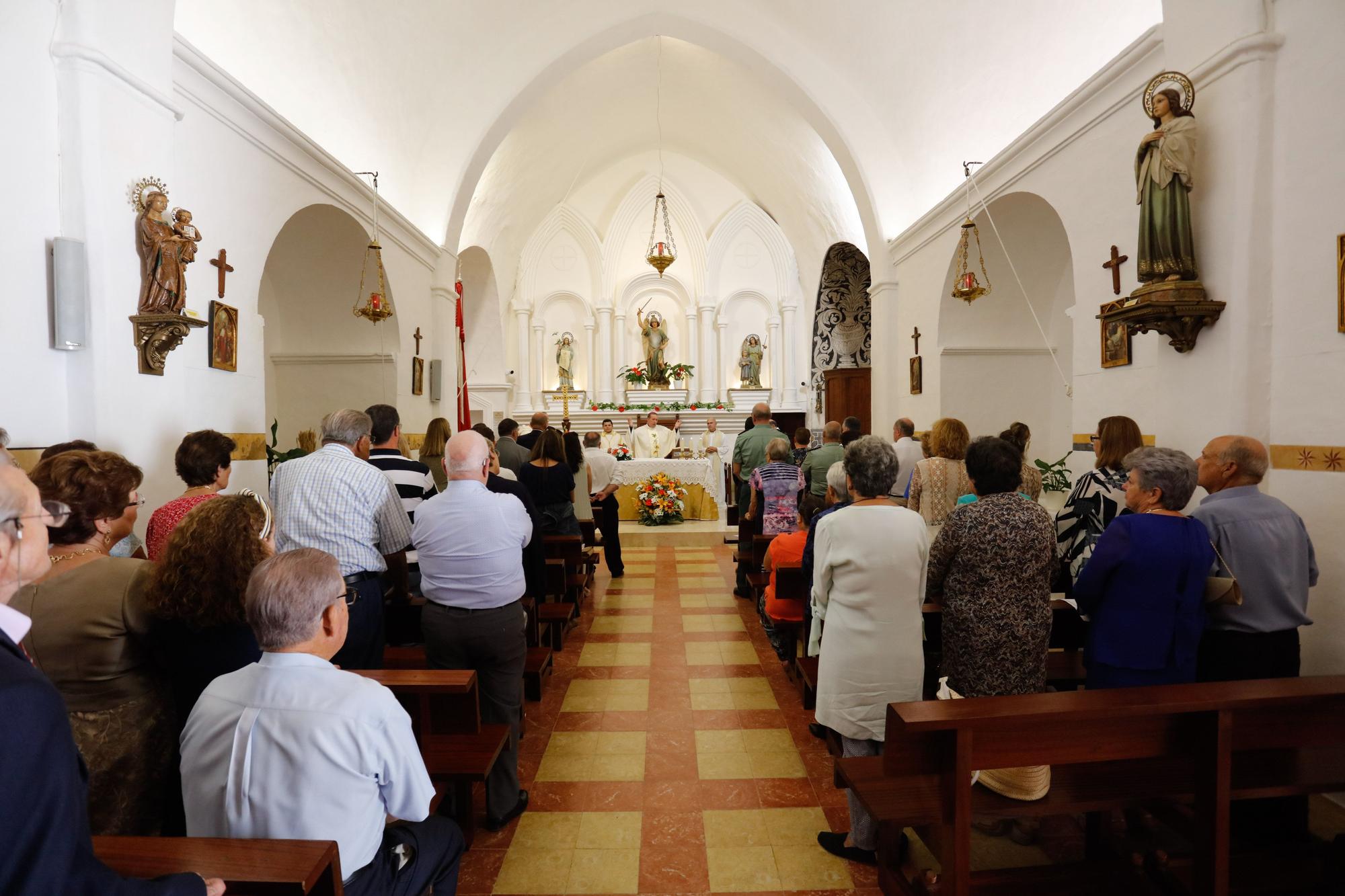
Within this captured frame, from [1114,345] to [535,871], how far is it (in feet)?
15.0

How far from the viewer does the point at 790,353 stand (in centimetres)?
1597

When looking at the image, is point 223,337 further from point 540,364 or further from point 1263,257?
point 540,364

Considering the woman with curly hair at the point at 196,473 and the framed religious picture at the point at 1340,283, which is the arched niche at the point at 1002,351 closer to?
the framed religious picture at the point at 1340,283

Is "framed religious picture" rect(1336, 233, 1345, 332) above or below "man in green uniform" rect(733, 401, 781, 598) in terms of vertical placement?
above

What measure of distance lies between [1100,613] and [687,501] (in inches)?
343

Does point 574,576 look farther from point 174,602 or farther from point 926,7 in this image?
point 926,7

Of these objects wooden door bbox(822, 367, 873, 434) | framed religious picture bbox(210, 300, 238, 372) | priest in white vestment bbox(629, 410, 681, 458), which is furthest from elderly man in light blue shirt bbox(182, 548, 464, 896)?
wooden door bbox(822, 367, 873, 434)

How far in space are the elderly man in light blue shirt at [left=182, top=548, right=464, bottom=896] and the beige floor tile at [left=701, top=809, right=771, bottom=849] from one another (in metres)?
1.73

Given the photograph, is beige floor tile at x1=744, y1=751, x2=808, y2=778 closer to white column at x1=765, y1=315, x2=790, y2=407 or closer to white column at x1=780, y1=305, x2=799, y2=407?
white column at x1=765, y1=315, x2=790, y2=407

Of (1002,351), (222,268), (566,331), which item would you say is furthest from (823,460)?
(566,331)

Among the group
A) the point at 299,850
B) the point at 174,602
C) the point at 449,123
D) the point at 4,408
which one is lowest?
the point at 299,850

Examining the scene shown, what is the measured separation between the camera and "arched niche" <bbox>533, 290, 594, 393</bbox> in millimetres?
16297

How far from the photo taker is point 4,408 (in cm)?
333

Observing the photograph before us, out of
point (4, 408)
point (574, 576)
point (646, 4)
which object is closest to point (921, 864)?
point (574, 576)
